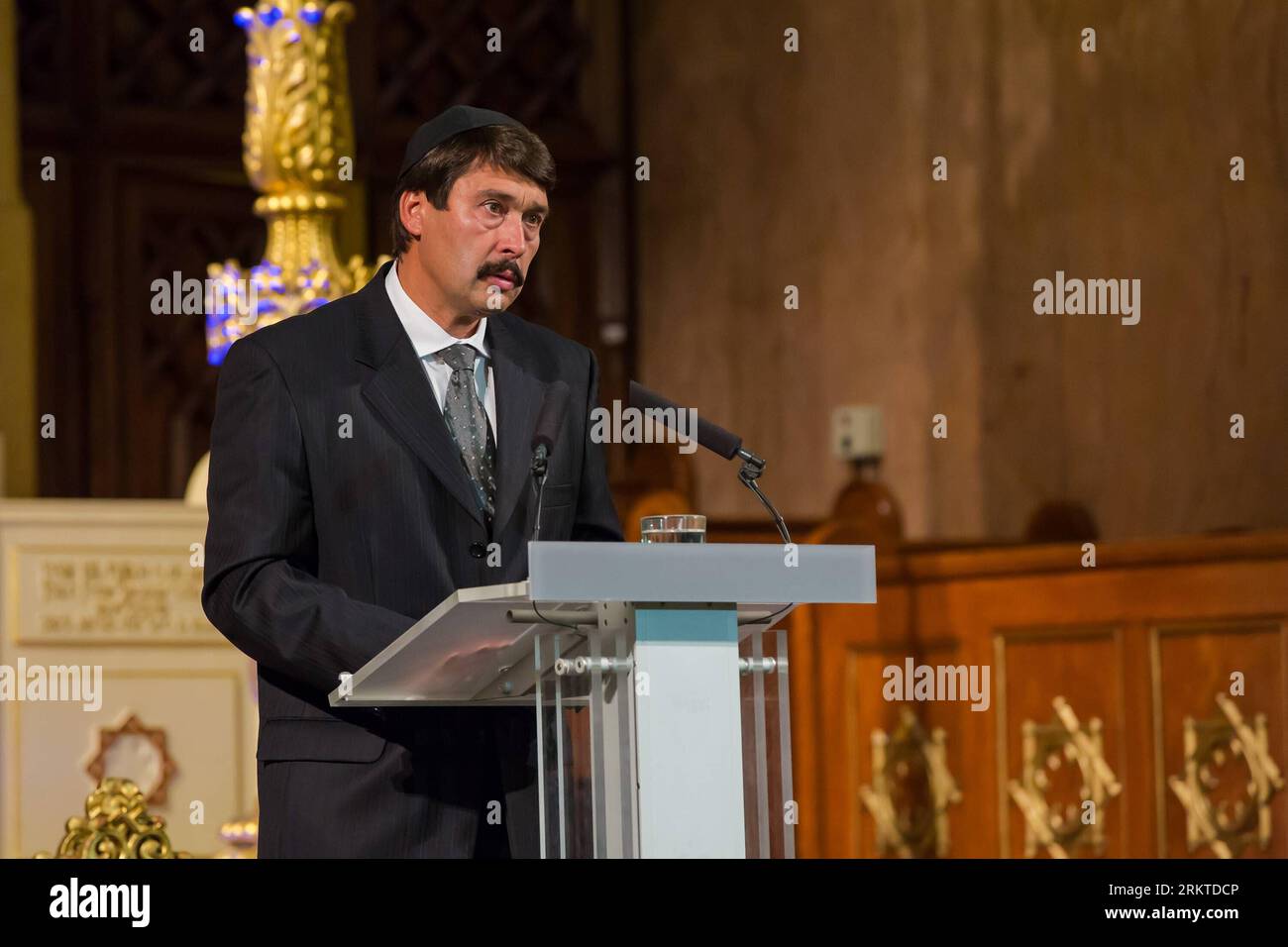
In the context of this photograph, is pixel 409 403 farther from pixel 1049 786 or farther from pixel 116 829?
pixel 1049 786

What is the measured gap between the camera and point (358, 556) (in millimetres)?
2410

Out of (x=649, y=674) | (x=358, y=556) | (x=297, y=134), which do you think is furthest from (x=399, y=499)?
(x=297, y=134)

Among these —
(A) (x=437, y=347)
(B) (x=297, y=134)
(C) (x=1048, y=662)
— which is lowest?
(C) (x=1048, y=662)

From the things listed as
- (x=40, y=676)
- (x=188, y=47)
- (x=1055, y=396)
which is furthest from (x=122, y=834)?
(x=188, y=47)

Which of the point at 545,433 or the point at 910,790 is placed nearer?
the point at 545,433

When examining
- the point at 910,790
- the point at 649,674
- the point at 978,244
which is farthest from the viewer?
the point at 978,244

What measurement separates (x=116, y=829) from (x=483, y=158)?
2.17 metres

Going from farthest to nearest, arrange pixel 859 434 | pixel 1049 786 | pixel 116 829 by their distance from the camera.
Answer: pixel 859 434 → pixel 1049 786 → pixel 116 829

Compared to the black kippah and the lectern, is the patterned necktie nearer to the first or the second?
the black kippah

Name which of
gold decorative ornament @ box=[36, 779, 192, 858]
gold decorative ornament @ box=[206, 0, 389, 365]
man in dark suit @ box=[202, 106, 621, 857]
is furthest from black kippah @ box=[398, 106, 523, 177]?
gold decorative ornament @ box=[206, 0, 389, 365]

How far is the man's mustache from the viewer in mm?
2428

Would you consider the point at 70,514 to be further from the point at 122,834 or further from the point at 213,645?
the point at 122,834

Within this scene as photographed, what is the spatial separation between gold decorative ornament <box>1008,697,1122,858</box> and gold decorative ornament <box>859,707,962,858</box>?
0.97 ft

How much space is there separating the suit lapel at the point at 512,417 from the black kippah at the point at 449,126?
0.22 m
